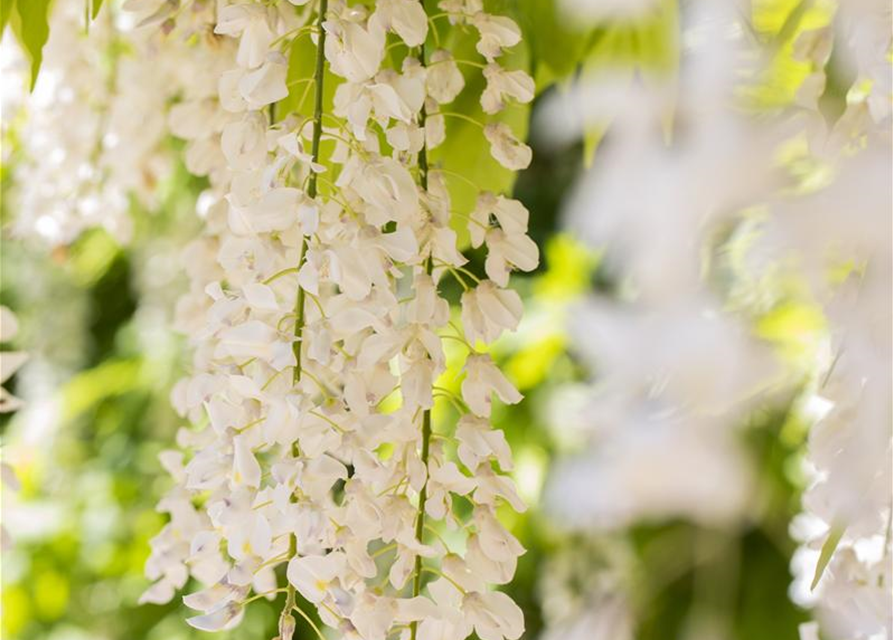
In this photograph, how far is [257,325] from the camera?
38cm

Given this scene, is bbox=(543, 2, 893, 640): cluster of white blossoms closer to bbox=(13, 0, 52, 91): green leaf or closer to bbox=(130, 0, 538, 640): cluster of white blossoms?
bbox=(130, 0, 538, 640): cluster of white blossoms

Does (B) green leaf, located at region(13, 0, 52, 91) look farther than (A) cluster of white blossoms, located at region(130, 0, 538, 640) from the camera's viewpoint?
Yes

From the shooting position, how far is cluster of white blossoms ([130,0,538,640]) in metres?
0.38

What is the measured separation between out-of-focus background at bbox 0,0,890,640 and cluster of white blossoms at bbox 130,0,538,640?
0.14m

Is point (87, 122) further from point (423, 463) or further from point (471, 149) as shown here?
point (423, 463)

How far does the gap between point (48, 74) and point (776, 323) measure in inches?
22.6

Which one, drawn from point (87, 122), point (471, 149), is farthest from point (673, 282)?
point (87, 122)

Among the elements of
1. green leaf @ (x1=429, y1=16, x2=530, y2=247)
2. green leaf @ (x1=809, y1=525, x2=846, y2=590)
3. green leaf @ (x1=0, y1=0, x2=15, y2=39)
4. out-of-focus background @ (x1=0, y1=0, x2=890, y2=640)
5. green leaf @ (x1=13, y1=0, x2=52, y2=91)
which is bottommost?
out-of-focus background @ (x1=0, y1=0, x2=890, y2=640)

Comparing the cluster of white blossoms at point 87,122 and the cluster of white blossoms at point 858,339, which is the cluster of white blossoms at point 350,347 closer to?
the cluster of white blossoms at point 858,339

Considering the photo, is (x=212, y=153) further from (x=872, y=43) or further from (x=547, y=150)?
(x=547, y=150)

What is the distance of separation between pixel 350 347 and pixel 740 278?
48cm

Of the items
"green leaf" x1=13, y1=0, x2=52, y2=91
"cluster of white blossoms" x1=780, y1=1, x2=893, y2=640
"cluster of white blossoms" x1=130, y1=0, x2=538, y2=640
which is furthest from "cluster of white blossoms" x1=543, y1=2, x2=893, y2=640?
"green leaf" x1=13, y1=0, x2=52, y2=91

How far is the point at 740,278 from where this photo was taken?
840 millimetres

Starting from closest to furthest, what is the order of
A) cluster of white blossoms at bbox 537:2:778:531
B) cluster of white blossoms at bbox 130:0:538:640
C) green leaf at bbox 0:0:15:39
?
cluster of white blossoms at bbox 130:0:538:640 < green leaf at bbox 0:0:15:39 < cluster of white blossoms at bbox 537:2:778:531
